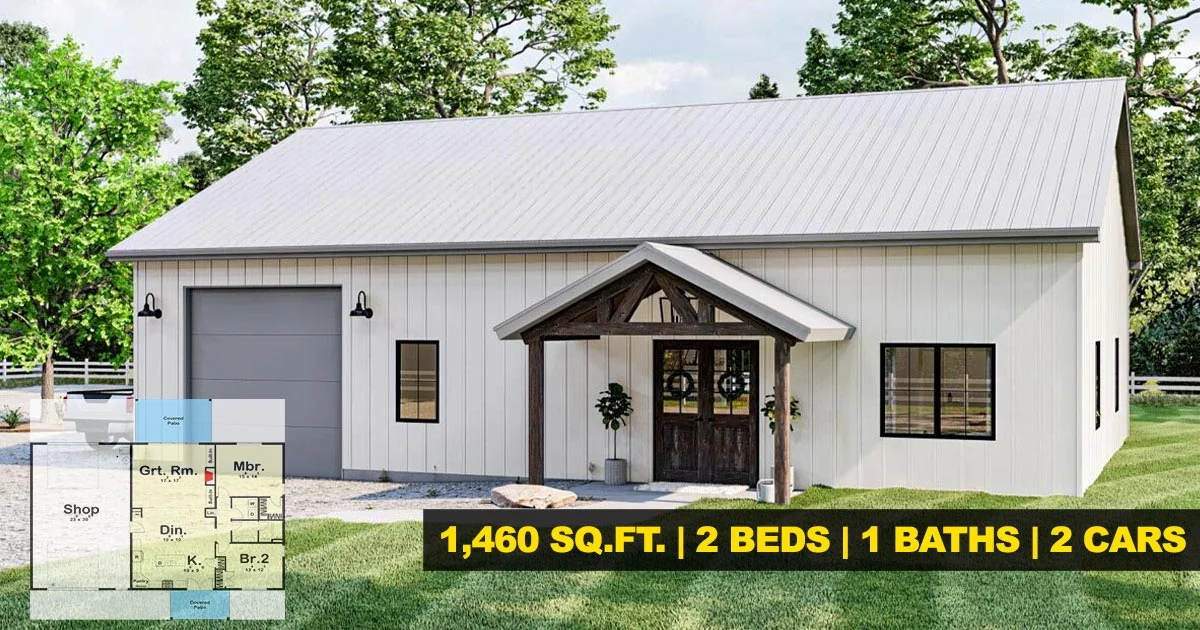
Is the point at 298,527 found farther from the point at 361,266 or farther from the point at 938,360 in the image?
the point at 938,360

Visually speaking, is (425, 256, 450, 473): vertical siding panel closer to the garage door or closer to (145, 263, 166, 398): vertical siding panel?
the garage door

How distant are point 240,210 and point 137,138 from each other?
9790 millimetres

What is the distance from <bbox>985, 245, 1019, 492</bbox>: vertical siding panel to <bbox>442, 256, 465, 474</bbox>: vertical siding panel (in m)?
6.49

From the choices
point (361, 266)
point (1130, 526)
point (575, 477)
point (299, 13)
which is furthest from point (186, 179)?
point (1130, 526)

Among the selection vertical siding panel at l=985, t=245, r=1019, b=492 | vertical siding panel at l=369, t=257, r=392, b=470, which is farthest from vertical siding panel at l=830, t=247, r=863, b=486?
vertical siding panel at l=369, t=257, r=392, b=470

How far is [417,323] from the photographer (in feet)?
57.0

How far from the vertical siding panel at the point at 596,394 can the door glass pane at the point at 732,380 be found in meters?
1.41

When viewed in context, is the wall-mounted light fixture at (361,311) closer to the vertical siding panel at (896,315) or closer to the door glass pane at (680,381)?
the door glass pane at (680,381)

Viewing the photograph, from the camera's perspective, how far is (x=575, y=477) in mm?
16750

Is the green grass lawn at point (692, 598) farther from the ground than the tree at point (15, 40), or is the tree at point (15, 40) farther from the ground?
the tree at point (15, 40)

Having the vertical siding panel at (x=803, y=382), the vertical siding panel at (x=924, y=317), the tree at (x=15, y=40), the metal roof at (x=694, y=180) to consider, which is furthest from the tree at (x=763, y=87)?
the vertical siding panel at (x=924, y=317)

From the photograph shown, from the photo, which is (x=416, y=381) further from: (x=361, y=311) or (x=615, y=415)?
(x=615, y=415)

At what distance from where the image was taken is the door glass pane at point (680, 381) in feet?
53.5

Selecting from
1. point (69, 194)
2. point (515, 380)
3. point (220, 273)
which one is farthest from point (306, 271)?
point (69, 194)
